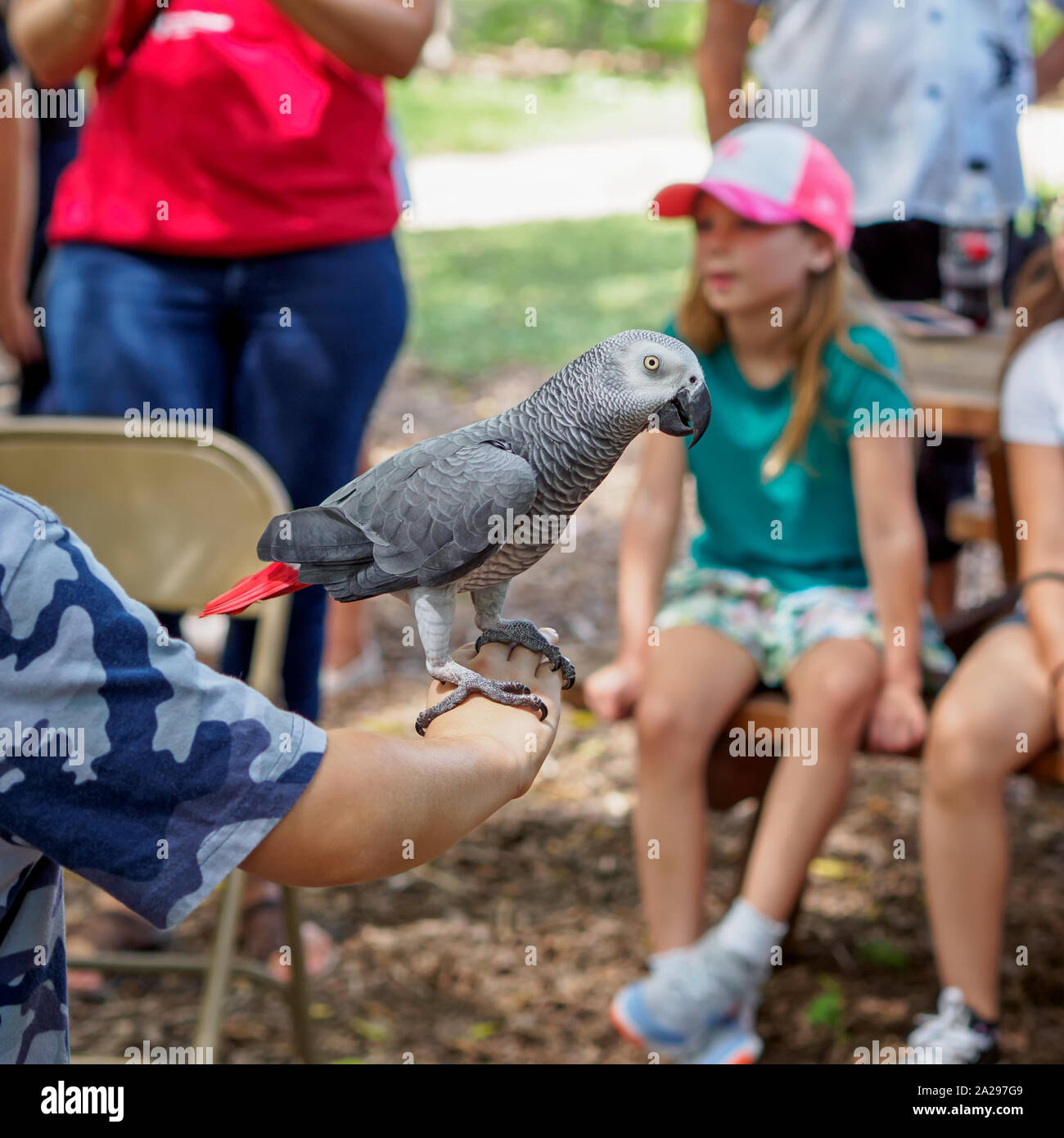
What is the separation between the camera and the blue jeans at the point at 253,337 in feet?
4.80

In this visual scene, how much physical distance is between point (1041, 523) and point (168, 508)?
125cm

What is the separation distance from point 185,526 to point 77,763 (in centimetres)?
97

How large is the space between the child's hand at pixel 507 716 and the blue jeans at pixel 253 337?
2.18ft

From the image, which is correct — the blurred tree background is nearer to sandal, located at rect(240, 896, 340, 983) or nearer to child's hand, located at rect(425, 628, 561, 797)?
child's hand, located at rect(425, 628, 561, 797)

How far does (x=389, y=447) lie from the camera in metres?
4.06

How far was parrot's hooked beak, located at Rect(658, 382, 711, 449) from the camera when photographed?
559mm

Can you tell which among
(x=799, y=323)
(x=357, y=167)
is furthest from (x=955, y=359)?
(x=357, y=167)

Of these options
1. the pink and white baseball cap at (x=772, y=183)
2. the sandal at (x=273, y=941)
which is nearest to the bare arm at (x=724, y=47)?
the pink and white baseball cap at (x=772, y=183)

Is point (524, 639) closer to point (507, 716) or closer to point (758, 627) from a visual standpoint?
point (507, 716)

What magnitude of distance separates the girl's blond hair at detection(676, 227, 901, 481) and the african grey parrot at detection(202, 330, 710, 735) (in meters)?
0.79

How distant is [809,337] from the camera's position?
1365 mm


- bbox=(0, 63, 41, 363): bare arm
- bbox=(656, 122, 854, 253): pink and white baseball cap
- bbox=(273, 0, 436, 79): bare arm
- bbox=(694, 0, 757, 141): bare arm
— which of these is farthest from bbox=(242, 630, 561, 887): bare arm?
bbox=(0, 63, 41, 363): bare arm
